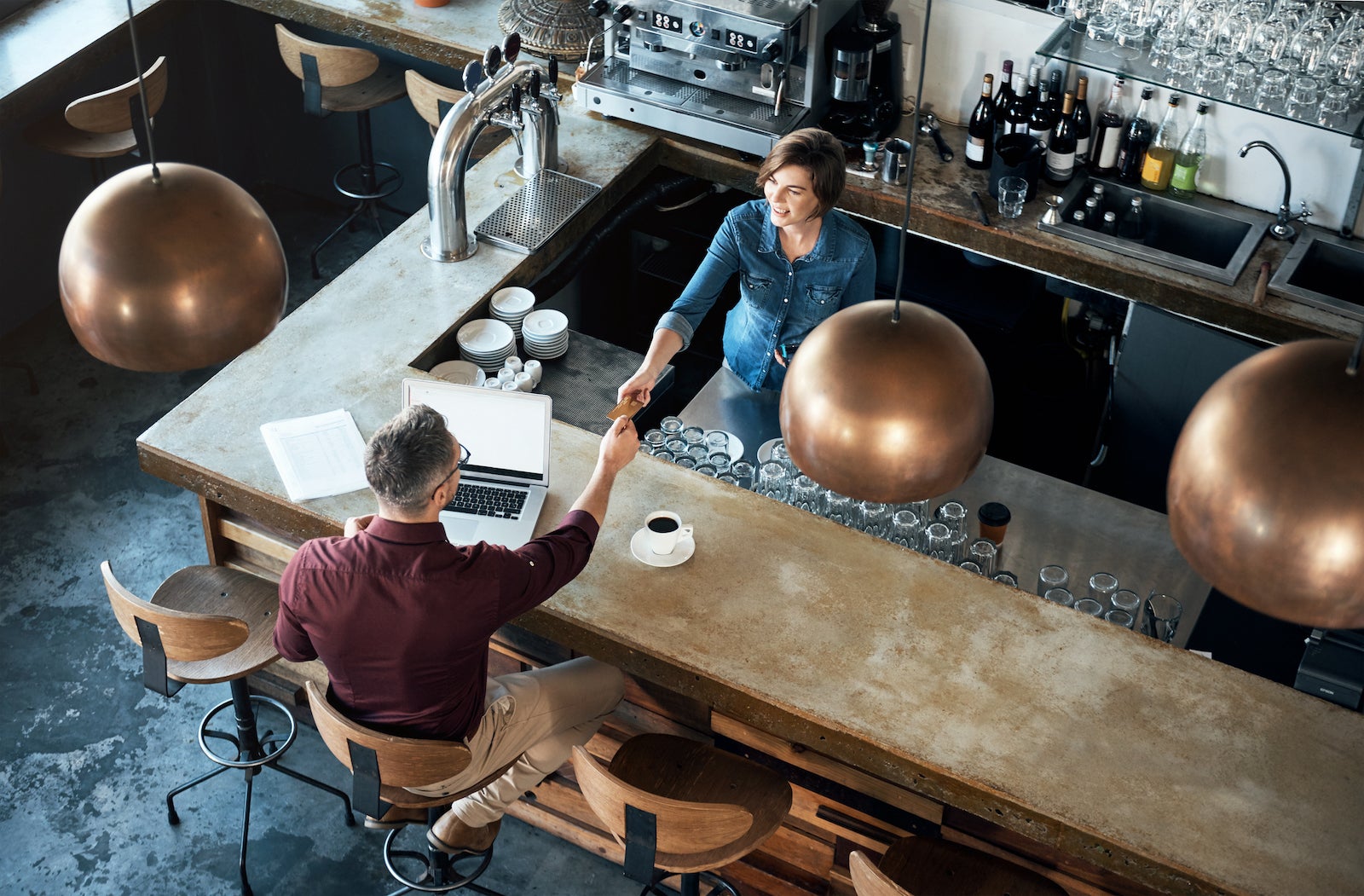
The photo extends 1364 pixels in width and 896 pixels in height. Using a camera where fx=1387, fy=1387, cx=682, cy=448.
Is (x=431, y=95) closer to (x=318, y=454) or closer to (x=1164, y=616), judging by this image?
(x=318, y=454)

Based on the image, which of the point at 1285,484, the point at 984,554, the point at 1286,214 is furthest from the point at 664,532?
the point at 1286,214

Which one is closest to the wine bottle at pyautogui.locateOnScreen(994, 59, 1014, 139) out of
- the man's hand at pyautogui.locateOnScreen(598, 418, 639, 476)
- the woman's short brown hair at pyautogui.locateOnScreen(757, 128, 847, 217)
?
the woman's short brown hair at pyautogui.locateOnScreen(757, 128, 847, 217)

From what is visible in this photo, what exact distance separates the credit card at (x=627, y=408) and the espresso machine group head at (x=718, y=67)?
1.32 meters

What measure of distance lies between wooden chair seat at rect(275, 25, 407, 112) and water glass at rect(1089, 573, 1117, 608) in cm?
336

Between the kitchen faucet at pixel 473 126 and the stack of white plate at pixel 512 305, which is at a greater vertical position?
the kitchen faucet at pixel 473 126

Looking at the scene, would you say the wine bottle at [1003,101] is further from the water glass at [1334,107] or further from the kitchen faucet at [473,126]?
the kitchen faucet at [473,126]

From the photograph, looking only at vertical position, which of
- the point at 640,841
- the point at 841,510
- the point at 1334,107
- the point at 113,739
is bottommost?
the point at 113,739

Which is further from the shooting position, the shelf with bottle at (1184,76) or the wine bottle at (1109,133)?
the wine bottle at (1109,133)

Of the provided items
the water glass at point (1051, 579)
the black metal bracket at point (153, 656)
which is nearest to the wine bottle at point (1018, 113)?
the water glass at point (1051, 579)

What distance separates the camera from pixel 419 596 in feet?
8.55

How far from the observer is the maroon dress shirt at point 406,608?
2.62 metres

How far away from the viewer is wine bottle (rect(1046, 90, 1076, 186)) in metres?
4.42

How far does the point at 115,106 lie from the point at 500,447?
2.55 m

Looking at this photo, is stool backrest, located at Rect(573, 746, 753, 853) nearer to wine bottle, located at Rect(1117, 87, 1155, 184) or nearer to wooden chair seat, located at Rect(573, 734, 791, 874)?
wooden chair seat, located at Rect(573, 734, 791, 874)
